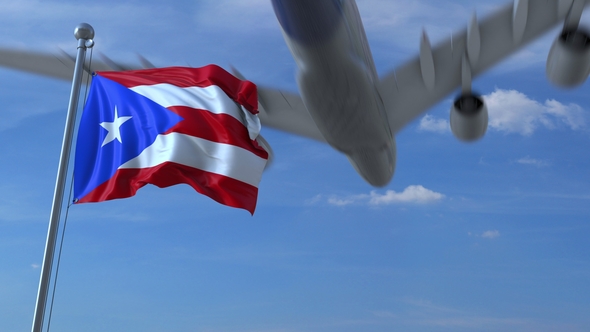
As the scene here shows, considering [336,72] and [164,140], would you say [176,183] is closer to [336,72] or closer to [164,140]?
[164,140]

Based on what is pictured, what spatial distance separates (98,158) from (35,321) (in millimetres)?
2691

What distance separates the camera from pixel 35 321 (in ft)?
20.8

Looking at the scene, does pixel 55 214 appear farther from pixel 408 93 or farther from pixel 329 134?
pixel 408 93

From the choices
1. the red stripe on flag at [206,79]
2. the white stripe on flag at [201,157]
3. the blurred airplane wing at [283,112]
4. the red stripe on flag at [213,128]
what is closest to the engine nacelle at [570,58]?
the red stripe on flag at [206,79]

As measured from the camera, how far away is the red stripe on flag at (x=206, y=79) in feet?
31.3

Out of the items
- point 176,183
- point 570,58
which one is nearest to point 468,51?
point 570,58

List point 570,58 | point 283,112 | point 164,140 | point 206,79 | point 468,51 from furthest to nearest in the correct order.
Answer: point 283,112
point 468,51
point 570,58
point 206,79
point 164,140

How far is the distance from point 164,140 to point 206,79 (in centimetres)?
162

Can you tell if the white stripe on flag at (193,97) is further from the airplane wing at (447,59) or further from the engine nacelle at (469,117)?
the engine nacelle at (469,117)

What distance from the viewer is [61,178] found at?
699 centimetres

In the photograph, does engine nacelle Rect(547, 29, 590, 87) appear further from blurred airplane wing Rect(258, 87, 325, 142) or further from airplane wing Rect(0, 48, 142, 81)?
airplane wing Rect(0, 48, 142, 81)

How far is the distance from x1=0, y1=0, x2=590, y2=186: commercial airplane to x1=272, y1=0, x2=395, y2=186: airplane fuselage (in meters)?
0.03

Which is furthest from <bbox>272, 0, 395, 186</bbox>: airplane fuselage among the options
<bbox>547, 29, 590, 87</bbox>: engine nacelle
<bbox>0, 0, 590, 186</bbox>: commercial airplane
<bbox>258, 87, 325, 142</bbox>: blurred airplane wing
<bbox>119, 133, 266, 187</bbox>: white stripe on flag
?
<bbox>547, 29, 590, 87</bbox>: engine nacelle

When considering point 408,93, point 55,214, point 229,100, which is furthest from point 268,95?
point 55,214
